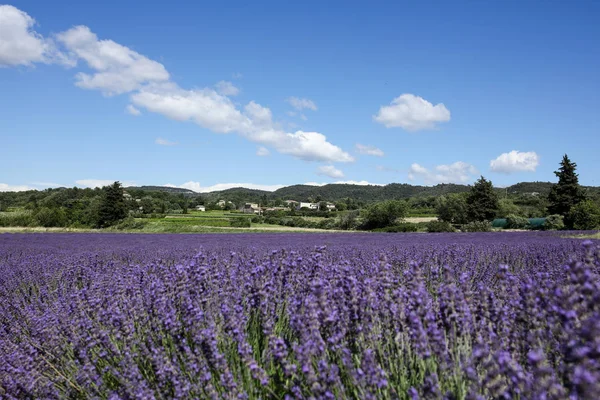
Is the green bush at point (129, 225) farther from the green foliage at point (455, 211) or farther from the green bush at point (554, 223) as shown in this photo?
the green bush at point (554, 223)

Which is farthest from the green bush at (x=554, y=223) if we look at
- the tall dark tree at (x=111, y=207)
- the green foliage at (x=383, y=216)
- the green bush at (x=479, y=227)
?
the tall dark tree at (x=111, y=207)

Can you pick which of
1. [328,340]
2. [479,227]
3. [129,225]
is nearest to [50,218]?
[129,225]

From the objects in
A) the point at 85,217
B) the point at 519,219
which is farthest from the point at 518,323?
the point at 85,217

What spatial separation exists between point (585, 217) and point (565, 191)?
29.7 ft

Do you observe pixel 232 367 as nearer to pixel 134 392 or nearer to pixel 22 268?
pixel 134 392

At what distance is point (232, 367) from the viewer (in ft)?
7.30

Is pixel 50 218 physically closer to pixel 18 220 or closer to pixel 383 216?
pixel 18 220

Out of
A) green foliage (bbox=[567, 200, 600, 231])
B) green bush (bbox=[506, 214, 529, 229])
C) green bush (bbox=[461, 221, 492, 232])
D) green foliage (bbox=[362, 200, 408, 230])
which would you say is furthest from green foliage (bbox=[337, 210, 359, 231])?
green foliage (bbox=[567, 200, 600, 231])

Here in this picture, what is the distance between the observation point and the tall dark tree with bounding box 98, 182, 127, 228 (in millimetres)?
38562

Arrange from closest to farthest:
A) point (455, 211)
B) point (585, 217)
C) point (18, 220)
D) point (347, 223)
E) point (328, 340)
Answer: point (328, 340) → point (585, 217) → point (18, 220) → point (347, 223) → point (455, 211)

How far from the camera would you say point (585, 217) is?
2472 cm

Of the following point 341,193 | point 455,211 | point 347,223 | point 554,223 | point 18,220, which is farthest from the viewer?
point 341,193

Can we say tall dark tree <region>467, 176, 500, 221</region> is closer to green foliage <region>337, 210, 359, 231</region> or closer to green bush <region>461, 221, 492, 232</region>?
green bush <region>461, 221, 492, 232</region>

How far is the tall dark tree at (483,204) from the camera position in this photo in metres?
36.3
